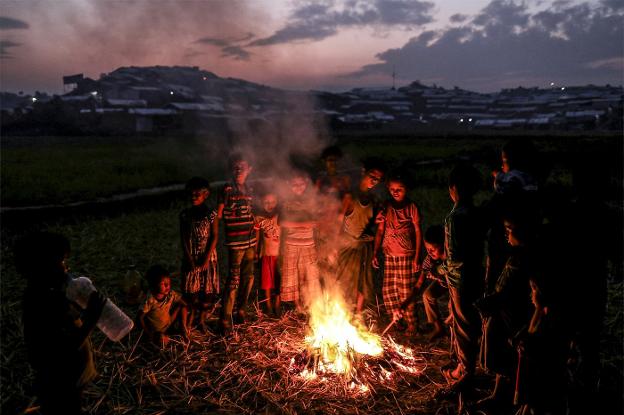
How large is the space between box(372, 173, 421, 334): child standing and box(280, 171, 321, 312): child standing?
3.01 feet

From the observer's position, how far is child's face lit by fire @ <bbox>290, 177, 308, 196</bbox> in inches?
212

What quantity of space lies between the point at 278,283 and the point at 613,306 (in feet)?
15.9

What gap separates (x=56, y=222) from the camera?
441 inches

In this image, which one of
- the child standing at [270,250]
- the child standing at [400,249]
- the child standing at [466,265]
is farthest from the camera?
the child standing at [270,250]

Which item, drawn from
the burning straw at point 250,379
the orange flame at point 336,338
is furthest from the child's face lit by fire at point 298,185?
the burning straw at point 250,379

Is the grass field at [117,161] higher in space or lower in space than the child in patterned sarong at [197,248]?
higher

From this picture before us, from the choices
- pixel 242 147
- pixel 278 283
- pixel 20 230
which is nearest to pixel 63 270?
pixel 278 283

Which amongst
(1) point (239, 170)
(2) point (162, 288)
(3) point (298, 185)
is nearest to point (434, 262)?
(3) point (298, 185)

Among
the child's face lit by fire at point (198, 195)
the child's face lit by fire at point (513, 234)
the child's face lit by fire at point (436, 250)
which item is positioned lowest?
the child's face lit by fire at point (436, 250)

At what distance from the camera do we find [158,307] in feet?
15.8

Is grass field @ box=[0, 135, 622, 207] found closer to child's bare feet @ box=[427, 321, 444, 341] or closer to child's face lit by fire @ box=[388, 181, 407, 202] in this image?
child's face lit by fire @ box=[388, 181, 407, 202]

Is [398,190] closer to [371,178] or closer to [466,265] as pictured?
[371,178]

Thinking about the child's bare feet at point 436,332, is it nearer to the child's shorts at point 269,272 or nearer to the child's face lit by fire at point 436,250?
the child's face lit by fire at point 436,250

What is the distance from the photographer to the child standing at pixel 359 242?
17.6 feet
